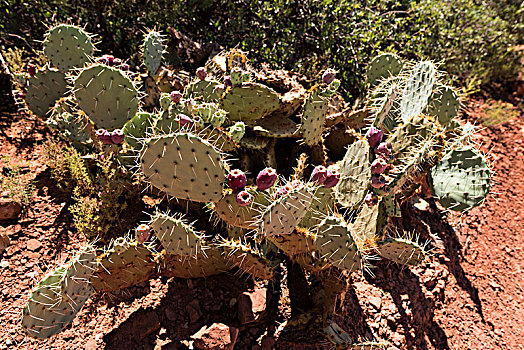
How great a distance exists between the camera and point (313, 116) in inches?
106

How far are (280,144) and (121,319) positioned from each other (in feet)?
5.99

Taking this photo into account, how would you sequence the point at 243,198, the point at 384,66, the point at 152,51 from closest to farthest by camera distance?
1. the point at 243,198
2. the point at 152,51
3. the point at 384,66

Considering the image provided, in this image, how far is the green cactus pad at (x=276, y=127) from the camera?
2766 mm

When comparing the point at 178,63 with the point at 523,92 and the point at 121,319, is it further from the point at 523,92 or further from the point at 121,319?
the point at 523,92

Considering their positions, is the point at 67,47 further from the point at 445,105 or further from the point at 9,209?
the point at 445,105

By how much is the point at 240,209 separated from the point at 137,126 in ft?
3.83

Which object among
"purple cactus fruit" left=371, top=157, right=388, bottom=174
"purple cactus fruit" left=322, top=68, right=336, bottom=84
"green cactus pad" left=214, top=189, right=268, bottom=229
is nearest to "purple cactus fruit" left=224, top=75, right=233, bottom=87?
"purple cactus fruit" left=322, top=68, right=336, bottom=84

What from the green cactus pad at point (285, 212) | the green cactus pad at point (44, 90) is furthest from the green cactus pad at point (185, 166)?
the green cactus pad at point (44, 90)

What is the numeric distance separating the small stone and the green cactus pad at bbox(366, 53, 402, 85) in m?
3.01

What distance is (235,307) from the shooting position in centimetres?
236

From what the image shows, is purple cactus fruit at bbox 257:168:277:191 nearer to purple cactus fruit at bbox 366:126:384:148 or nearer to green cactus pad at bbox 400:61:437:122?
purple cactus fruit at bbox 366:126:384:148

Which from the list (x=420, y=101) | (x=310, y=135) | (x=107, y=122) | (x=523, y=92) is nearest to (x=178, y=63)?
(x=107, y=122)

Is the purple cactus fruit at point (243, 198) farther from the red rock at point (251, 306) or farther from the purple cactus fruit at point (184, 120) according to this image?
the red rock at point (251, 306)

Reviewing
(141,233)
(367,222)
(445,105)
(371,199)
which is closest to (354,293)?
(367,222)
